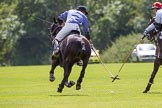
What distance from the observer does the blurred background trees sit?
284ft

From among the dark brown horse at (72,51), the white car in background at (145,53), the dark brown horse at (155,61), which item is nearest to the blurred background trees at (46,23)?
the white car in background at (145,53)

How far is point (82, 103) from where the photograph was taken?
688 inches

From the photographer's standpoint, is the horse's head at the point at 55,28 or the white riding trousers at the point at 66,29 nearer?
the white riding trousers at the point at 66,29

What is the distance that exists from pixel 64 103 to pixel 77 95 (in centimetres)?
283

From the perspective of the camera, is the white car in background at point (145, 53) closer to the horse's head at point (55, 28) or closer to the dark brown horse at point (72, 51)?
the horse's head at point (55, 28)

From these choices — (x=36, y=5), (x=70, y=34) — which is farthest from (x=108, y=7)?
(x=70, y=34)

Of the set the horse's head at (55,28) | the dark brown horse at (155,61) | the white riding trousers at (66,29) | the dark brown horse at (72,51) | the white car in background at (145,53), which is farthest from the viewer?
the white car in background at (145,53)

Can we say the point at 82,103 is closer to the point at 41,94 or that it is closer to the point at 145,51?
the point at 41,94

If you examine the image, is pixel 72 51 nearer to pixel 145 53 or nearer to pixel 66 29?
pixel 66 29

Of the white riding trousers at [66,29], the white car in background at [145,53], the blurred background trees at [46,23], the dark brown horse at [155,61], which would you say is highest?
the white riding trousers at [66,29]

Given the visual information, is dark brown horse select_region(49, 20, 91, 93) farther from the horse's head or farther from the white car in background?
the white car in background

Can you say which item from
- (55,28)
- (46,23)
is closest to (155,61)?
(55,28)

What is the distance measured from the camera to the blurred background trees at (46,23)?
86625mm

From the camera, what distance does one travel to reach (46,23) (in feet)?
285
